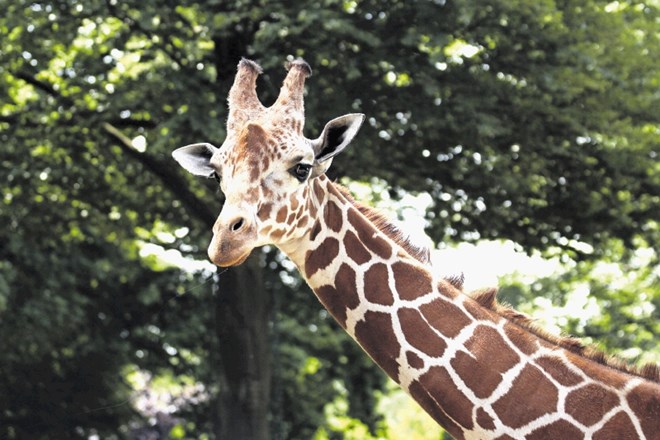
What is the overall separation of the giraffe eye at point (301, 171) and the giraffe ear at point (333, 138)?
0.08 metres

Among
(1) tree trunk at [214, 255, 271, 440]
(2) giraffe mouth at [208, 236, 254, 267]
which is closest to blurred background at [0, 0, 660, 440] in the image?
(1) tree trunk at [214, 255, 271, 440]

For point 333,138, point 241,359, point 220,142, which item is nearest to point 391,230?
point 333,138

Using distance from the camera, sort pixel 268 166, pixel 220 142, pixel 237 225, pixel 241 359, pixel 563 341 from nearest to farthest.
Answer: pixel 237 225, pixel 268 166, pixel 563 341, pixel 220 142, pixel 241 359

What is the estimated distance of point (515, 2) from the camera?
15.1 m

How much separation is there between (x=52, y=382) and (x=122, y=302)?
1949 millimetres

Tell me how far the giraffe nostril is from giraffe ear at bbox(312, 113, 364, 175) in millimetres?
681

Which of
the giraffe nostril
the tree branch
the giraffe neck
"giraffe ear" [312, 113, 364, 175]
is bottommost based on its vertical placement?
the tree branch

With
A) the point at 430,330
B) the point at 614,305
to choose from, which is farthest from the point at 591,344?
the point at 614,305

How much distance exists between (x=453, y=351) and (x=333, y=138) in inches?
49.6

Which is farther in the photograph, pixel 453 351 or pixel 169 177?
pixel 169 177

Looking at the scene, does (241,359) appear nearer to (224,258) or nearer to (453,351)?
(453,351)

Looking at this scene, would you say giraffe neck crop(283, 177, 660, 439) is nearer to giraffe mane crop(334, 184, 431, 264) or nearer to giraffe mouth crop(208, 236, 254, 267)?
giraffe mane crop(334, 184, 431, 264)

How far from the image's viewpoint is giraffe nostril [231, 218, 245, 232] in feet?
18.1

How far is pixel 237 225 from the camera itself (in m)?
5.57
